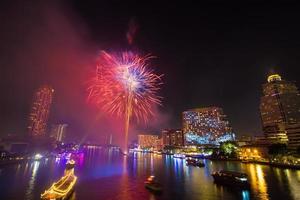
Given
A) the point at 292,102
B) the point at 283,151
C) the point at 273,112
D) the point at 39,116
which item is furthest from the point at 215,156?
the point at 39,116

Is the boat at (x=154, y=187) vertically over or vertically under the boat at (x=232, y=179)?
under

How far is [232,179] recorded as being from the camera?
43.0 metres

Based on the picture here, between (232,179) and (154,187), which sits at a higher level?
(232,179)

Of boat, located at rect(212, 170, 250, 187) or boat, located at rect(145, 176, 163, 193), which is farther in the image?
boat, located at rect(212, 170, 250, 187)

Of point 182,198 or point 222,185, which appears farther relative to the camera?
point 222,185

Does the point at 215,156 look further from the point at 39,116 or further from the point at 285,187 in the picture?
the point at 39,116

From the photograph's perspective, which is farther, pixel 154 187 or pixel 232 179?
pixel 232 179

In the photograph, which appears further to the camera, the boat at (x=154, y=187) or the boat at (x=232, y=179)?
the boat at (x=232, y=179)

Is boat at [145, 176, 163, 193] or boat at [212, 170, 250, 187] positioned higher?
boat at [212, 170, 250, 187]

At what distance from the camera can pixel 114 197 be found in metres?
33.8

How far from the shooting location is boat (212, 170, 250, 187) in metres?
41.0

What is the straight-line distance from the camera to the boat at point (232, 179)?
1615 inches

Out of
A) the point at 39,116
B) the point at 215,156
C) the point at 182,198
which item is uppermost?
the point at 39,116

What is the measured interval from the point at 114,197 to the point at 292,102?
710 ft
